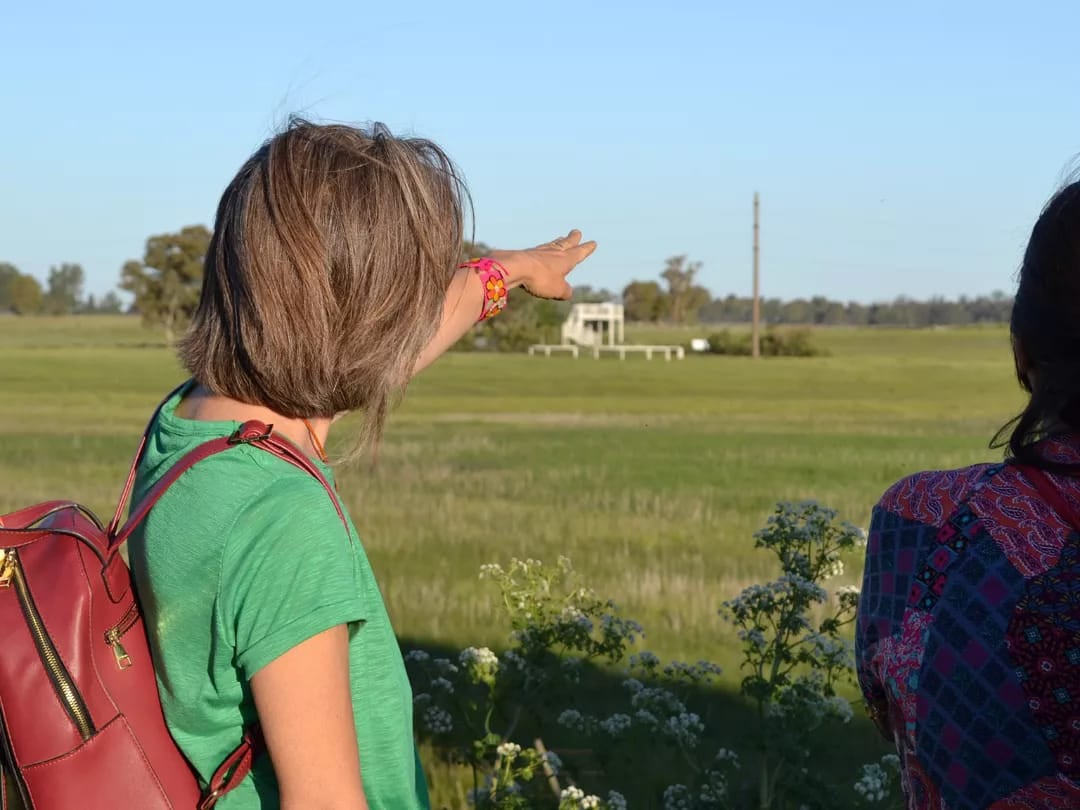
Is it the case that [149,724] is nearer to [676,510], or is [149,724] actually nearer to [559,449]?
[676,510]

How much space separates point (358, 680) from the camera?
→ 1981 millimetres

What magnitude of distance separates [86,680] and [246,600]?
0.27m

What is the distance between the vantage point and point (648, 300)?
143625mm

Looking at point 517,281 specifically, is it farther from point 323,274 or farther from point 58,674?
point 58,674

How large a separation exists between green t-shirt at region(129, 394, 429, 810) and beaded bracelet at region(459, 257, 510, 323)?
776 millimetres

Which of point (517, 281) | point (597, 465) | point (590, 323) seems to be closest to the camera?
point (517, 281)

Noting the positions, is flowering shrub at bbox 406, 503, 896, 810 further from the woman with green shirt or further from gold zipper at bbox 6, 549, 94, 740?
gold zipper at bbox 6, 549, 94, 740

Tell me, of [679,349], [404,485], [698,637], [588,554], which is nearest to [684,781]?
[698,637]

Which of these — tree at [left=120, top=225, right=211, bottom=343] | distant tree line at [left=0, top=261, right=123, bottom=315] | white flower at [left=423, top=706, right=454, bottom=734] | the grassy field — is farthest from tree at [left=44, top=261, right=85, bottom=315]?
white flower at [left=423, top=706, right=454, bottom=734]

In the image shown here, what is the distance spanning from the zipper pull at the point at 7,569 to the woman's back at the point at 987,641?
1287 mm

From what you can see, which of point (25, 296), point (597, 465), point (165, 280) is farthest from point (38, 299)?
point (597, 465)

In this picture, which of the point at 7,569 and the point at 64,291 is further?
the point at 64,291

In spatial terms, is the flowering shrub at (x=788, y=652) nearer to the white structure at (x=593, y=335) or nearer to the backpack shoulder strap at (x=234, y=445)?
the backpack shoulder strap at (x=234, y=445)

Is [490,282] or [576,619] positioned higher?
[490,282]
